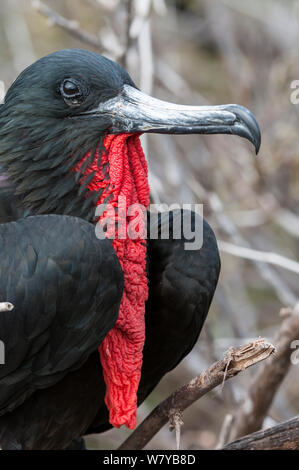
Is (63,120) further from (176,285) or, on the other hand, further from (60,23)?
(60,23)

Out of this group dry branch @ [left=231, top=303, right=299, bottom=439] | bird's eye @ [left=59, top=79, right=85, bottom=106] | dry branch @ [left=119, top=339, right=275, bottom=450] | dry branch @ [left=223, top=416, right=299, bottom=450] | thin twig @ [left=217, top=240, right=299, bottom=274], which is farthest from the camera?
thin twig @ [left=217, top=240, right=299, bottom=274]

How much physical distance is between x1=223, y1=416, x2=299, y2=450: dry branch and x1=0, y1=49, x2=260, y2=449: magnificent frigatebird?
1.50 feet

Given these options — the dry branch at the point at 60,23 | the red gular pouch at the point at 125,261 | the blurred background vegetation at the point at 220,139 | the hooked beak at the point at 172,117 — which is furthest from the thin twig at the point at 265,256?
the dry branch at the point at 60,23

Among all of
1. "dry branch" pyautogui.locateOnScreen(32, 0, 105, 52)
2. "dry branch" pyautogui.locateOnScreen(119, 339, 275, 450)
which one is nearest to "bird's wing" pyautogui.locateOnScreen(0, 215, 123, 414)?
"dry branch" pyautogui.locateOnScreen(119, 339, 275, 450)

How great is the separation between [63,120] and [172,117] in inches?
13.2

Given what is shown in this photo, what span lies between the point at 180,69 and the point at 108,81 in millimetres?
3531

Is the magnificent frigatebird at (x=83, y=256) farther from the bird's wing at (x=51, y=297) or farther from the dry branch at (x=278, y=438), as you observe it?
the dry branch at (x=278, y=438)

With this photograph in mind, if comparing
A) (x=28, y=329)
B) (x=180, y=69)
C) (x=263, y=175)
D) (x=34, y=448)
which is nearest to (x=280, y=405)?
(x=263, y=175)

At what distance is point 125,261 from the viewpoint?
261cm

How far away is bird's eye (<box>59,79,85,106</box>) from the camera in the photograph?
2.51 metres

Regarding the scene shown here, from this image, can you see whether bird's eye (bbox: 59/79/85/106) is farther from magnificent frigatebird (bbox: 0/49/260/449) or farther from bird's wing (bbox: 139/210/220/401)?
bird's wing (bbox: 139/210/220/401)

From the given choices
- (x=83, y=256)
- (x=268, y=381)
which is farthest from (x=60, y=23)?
(x=268, y=381)
